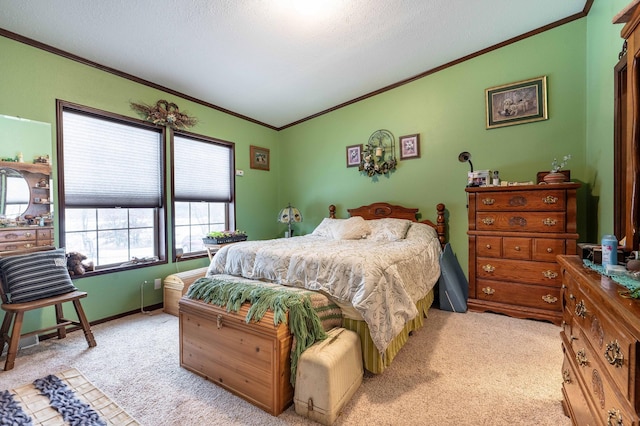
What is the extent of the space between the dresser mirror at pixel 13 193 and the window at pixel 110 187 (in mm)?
238

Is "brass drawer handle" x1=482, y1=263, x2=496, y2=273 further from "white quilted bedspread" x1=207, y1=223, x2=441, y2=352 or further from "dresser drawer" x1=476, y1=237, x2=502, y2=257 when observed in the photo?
"white quilted bedspread" x1=207, y1=223, x2=441, y2=352

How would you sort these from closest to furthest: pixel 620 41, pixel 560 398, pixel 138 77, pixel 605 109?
pixel 560 398, pixel 620 41, pixel 605 109, pixel 138 77

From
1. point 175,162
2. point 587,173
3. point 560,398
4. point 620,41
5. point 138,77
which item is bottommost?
point 560,398

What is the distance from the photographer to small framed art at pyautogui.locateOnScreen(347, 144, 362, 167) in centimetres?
426

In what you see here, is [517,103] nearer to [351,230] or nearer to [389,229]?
[389,229]

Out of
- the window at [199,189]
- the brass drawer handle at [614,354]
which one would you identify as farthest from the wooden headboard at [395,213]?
the brass drawer handle at [614,354]

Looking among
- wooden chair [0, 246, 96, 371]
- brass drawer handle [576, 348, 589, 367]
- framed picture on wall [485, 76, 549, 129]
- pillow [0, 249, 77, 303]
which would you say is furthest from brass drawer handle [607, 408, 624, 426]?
pillow [0, 249, 77, 303]

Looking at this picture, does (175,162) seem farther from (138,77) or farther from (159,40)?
(159,40)

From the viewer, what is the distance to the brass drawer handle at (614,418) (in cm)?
82

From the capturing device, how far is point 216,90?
11.8 feet

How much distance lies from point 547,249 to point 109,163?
15.1 feet

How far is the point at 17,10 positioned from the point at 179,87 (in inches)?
56.2

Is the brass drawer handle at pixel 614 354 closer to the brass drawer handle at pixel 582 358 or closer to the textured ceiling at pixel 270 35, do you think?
the brass drawer handle at pixel 582 358

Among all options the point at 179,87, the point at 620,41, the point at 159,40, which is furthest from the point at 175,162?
the point at 620,41
